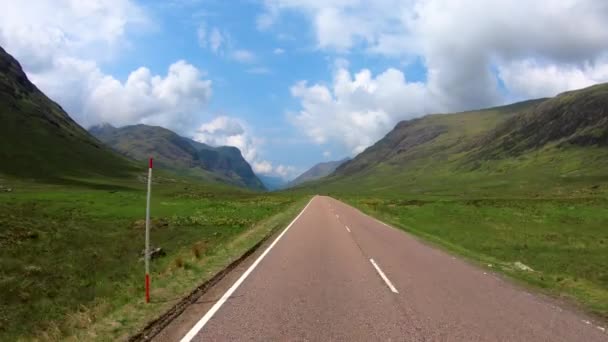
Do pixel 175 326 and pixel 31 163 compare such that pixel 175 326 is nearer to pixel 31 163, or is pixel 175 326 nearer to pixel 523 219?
pixel 523 219

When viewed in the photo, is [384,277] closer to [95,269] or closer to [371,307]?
[371,307]

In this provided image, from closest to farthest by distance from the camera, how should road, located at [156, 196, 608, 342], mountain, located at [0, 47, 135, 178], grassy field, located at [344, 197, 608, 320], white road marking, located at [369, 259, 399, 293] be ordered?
road, located at [156, 196, 608, 342] → white road marking, located at [369, 259, 399, 293] → grassy field, located at [344, 197, 608, 320] → mountain, located at [0, 47, 135, 178]

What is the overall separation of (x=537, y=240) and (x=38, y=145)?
15538 cm

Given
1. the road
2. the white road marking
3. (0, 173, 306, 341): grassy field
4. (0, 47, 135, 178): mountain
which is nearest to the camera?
the road

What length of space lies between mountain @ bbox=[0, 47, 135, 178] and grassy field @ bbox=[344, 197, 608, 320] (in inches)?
4537

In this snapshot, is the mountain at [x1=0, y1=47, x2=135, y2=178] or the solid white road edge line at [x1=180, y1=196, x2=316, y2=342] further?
the mountain at [x1=0, y1=47, x2=135, y2=178]

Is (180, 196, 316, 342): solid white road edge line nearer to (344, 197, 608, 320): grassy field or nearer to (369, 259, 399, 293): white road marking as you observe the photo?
(369, 259, 399, 293): white road marking

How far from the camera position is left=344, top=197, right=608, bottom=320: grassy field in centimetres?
1356

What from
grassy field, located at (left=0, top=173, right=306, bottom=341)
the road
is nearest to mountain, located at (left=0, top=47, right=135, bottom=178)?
grassy field, located at (left=0, top=173, right=306, bottom=341)

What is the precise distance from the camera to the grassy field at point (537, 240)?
13.6 meters

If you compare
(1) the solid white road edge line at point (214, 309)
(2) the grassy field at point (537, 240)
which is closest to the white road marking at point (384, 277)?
(1) the solid white road edge line at point (214, 309)

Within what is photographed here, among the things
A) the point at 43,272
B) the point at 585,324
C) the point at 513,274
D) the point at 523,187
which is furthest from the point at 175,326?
the point at 523,187

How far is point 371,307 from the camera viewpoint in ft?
30.0

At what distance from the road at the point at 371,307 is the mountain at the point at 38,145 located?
4980 inches
